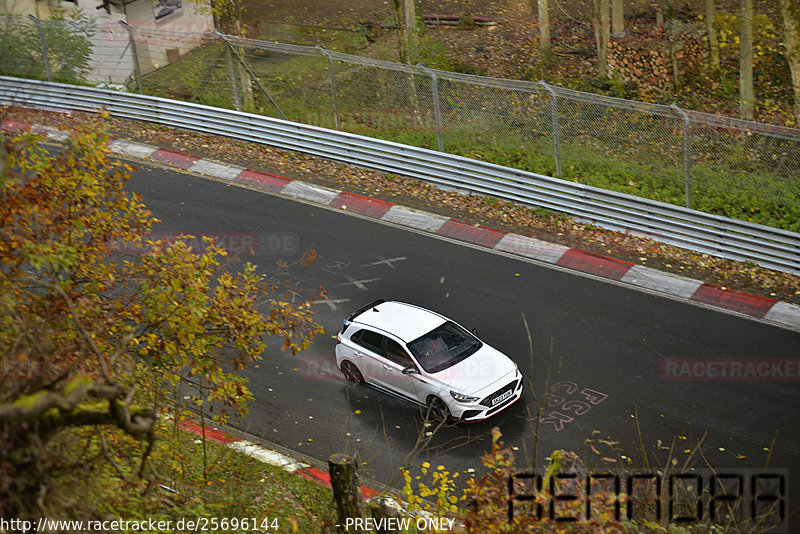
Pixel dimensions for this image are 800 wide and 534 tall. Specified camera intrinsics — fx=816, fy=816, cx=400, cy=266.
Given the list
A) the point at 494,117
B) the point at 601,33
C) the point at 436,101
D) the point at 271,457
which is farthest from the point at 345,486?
the point at 601,33

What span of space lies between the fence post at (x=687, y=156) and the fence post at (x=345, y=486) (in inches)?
450

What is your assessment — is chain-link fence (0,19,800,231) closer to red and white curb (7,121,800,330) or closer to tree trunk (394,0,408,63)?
red and white curb (7,121,800,330)

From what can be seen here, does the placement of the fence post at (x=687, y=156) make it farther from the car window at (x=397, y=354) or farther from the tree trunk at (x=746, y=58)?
the car window at (x=397, y=354)

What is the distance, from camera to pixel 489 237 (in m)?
17.7

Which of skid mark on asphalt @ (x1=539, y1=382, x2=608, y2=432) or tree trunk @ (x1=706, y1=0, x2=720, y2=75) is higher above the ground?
tree trunk @ (x1=706, y1=0, x2=720, y2=75)

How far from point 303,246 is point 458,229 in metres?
3.43

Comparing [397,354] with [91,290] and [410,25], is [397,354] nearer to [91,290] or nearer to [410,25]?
[91,290]

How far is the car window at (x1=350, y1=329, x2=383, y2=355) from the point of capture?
43.6 feet

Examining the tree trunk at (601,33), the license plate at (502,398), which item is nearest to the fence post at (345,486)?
the license plate at (502,398)

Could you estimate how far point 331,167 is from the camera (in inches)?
810

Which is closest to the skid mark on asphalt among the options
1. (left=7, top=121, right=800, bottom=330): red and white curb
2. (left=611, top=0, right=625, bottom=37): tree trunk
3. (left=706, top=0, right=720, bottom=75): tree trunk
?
(left=7, top=121, right=800, bottom=330): red and white curb

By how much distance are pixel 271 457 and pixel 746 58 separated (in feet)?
49.5

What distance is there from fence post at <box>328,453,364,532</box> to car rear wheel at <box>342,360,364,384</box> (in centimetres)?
Result: 558

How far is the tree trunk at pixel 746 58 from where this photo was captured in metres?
19.0
